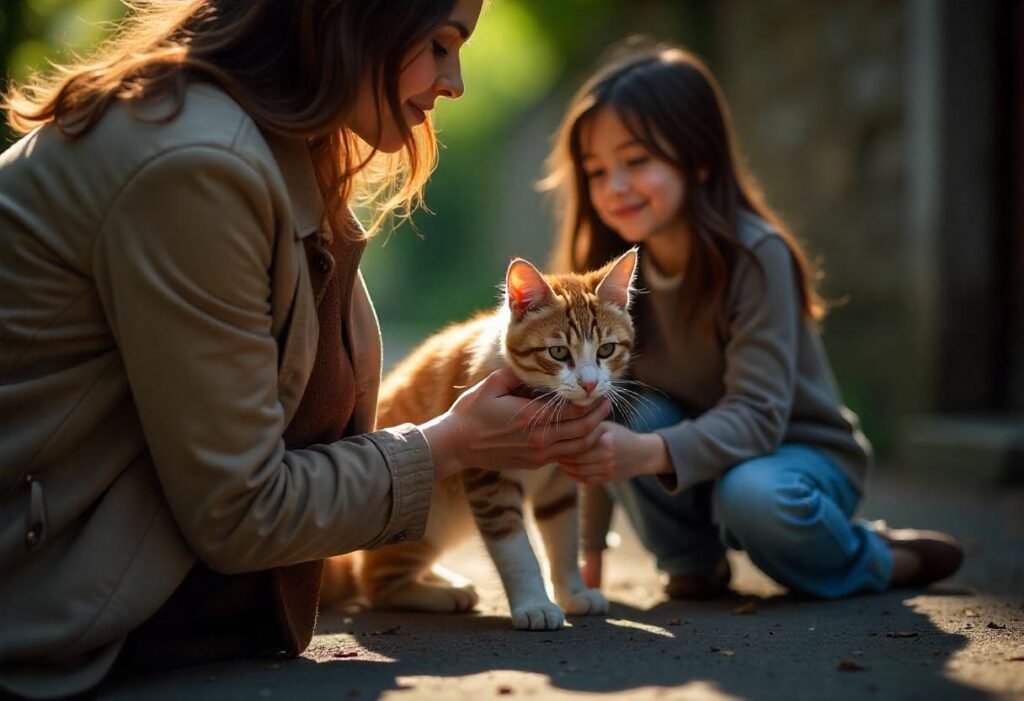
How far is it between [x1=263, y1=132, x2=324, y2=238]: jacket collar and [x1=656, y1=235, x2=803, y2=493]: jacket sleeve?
1163mm

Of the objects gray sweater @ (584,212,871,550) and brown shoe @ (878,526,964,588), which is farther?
brown shoe @ (878,526,964,588)

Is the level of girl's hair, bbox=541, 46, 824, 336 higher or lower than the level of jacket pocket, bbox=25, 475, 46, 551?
higher

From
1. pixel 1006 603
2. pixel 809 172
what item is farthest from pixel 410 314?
pixel 1006 603

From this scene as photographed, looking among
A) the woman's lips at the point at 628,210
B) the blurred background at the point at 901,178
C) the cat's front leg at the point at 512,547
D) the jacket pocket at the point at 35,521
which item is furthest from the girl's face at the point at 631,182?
the blurred background at the point at 901,178

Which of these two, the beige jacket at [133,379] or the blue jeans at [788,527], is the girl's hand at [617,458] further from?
the beige jacket at [133,379]

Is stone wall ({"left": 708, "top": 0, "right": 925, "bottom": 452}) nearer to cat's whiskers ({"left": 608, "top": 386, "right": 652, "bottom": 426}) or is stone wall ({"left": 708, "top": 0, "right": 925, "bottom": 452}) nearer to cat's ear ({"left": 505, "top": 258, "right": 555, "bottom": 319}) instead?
cat's whiskers ({"left": 608, "top": 386, "right": 652, "bottom": 426})

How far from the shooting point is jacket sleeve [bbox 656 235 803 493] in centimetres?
274

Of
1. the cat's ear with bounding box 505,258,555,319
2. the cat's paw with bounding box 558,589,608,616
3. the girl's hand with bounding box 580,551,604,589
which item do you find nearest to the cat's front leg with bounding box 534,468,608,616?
the cat's paw with bounding box 558,589,608,616

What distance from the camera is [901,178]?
18.3 ft

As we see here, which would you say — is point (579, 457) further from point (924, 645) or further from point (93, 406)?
point (93, 406)

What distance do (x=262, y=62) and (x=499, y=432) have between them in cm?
85

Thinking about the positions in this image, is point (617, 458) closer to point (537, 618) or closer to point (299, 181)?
point (537, 618)

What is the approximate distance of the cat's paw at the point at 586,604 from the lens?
2645 mm

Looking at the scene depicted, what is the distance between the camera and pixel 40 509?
1709 mm
